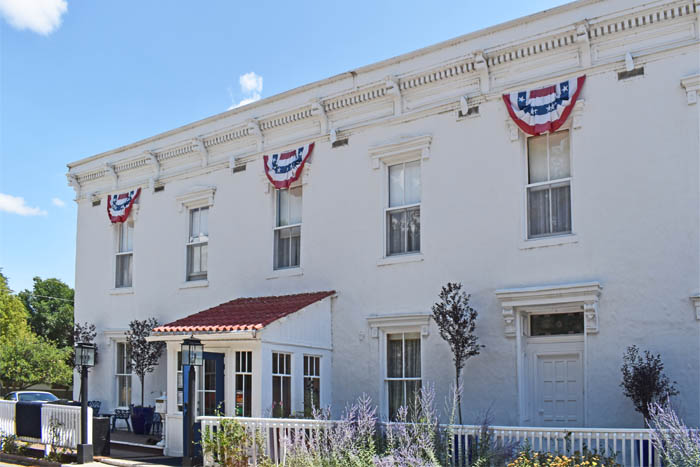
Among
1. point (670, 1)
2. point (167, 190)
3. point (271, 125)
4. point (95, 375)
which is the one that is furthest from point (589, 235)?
point (95, 375)

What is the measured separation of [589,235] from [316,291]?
5.99m

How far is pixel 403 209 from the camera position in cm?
1577

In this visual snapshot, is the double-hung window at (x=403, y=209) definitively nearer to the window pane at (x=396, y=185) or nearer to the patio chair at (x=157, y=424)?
the window pane at (x=396, y=185)

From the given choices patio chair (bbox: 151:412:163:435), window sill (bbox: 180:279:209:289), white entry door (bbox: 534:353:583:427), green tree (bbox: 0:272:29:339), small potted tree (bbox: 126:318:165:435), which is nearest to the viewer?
white entry door (bbox: 534:353:583:427)

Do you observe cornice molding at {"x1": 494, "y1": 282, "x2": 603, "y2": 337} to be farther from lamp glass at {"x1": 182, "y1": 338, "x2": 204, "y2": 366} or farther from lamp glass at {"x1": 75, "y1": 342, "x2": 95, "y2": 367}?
lamp glass at {"x1": 75, "y1": 342, "x2": 95, "y2": 367}

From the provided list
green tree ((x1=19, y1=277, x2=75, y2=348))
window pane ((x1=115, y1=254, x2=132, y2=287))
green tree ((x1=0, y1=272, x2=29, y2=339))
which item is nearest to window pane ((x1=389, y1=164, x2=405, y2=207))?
window pane ((x1=115, y1=254, x2=132, y2=287))

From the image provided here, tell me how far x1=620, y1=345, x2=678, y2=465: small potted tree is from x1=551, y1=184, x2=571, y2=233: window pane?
2627 millimetres

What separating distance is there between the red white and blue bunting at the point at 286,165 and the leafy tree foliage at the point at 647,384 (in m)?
8.13

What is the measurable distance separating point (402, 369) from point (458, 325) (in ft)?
6.18

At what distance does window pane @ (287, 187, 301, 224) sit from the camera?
1764cm

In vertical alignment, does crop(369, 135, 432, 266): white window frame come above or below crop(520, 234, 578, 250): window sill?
above

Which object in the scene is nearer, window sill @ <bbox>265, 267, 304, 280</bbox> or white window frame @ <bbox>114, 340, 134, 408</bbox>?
window sill @ <bbox>265, 267, 304, 280</bbox>

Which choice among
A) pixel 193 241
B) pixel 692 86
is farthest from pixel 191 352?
pixel 692 86

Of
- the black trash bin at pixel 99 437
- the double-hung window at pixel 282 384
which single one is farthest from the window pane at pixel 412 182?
the black trash bin at pixel 99 437
